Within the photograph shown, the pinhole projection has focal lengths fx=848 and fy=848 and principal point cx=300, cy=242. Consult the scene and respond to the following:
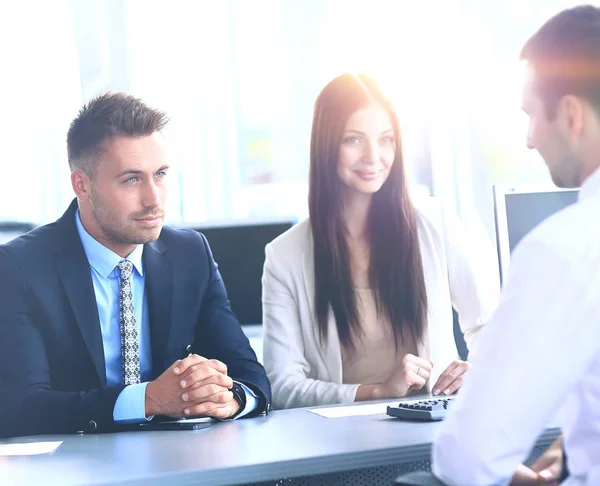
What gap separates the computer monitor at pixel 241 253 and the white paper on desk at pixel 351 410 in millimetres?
1286

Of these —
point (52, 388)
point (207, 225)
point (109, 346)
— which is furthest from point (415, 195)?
point (52, 388)

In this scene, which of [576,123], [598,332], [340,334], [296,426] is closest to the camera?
[598,332]

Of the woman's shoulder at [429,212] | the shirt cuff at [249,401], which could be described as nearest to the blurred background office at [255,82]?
the woman's shoulder at [429,212]

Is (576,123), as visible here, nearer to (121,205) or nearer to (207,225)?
(121,205)

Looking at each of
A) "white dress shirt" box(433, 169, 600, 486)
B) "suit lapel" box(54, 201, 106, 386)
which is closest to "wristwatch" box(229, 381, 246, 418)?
"suit lapel" box(54, 201, 106, 386)

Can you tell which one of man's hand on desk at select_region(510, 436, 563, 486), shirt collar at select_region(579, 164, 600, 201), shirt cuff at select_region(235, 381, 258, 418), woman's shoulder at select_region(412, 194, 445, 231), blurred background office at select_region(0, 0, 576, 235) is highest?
blurred background office at select_region(0, 0, 576, 235)

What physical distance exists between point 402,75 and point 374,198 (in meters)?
1.93

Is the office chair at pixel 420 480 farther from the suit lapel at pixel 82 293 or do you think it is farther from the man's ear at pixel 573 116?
the suit lapel at pixel 82 293

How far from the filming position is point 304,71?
4.92 metres

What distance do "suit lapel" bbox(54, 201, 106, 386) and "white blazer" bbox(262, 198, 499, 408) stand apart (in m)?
0.56

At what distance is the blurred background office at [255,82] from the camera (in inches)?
179

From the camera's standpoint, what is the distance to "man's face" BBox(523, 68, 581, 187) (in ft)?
4.43

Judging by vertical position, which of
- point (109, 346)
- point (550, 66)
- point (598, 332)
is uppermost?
point (550, 66)

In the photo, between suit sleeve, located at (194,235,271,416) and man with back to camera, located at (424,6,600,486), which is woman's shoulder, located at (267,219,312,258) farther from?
man with back to camera, located at (424,6,600,486)
